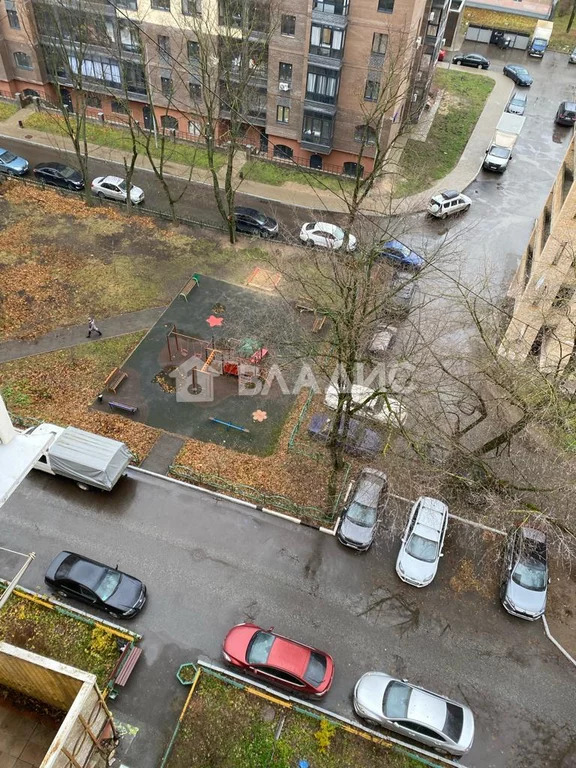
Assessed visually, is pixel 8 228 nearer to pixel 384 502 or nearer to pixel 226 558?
pixel 226 558

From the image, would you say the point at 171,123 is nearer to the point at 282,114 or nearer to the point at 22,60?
the point at 282,114

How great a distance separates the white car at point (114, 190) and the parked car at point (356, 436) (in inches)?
954

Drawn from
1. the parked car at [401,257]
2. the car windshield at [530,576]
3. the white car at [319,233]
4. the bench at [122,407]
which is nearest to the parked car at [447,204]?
the parked car at [401,257]

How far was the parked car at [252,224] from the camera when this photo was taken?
40.4m

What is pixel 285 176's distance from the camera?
4691 centimetres

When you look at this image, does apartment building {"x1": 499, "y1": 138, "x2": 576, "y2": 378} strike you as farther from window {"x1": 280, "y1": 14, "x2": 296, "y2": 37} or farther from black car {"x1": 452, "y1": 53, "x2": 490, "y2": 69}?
black car {"x1": 452, "y1": 53, "x2": 490, "y2": 69}

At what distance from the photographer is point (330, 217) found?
43.5 meters

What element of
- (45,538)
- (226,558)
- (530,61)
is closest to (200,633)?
(226,558)

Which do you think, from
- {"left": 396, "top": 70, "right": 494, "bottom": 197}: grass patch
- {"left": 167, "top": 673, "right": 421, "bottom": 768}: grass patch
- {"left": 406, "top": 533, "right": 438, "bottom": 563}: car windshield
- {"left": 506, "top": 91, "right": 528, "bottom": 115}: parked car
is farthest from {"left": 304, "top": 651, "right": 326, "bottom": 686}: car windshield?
{"left": 506, "top": 91, "right": 528, "bottom": 115}: parked car

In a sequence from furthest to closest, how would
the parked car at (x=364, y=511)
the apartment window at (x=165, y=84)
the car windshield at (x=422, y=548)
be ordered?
the apartment window at (x=165, y=84), the parked car at (x=364, y=511), the car windshield at (x=422, y=548)

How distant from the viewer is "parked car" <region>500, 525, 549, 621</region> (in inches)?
879

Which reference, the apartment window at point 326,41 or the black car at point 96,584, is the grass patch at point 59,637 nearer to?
the black car at point 96,584

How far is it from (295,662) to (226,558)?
5.24m

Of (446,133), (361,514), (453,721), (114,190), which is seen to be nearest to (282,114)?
(114,190)
